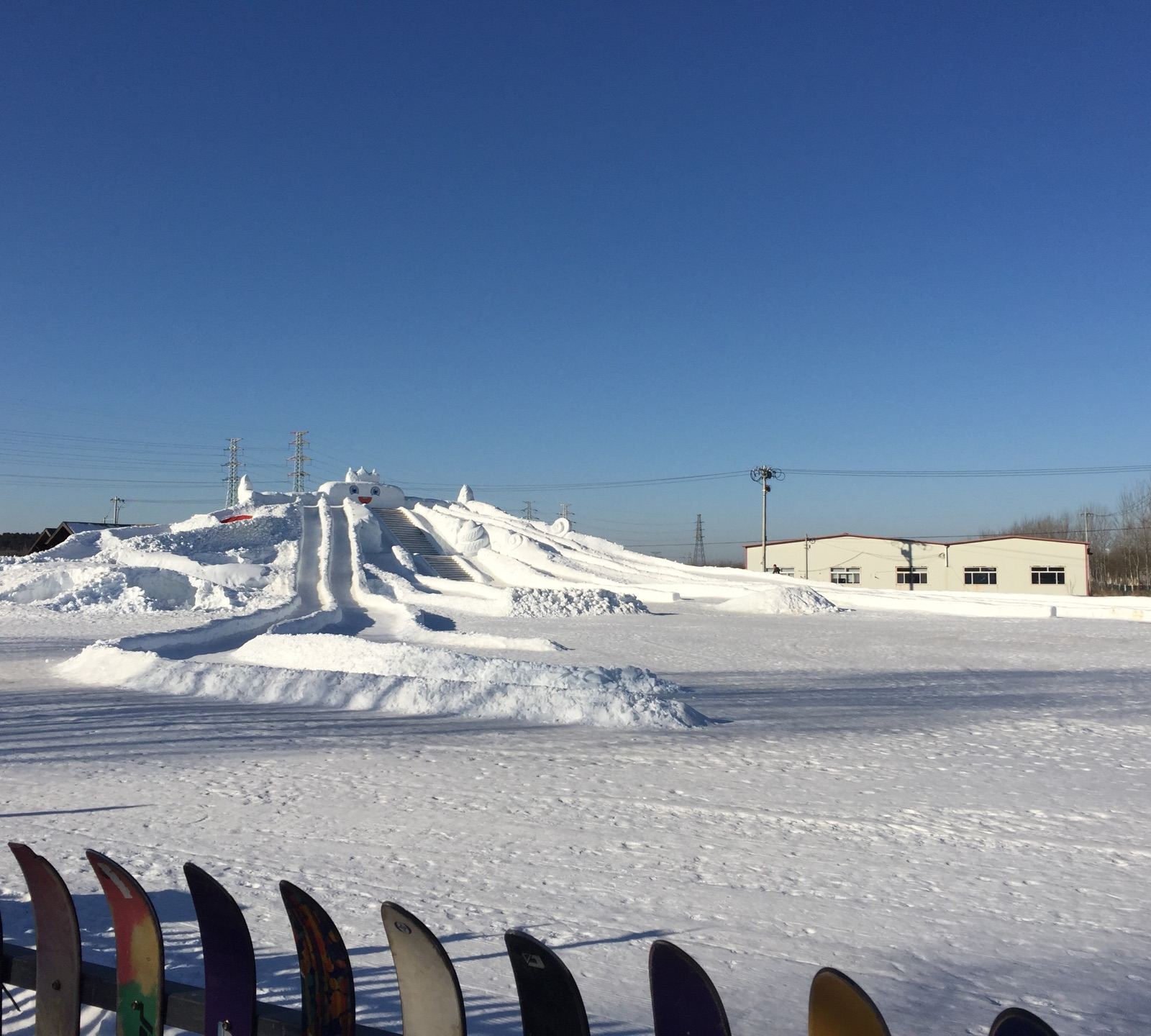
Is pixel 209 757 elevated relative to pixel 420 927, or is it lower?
lower

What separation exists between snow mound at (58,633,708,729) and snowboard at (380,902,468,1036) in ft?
19.1

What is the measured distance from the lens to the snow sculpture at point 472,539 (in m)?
36.5

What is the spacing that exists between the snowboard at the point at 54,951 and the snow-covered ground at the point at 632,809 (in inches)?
22.3

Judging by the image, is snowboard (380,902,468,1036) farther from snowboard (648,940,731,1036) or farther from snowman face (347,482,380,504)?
snowman face (347,482,380,504)

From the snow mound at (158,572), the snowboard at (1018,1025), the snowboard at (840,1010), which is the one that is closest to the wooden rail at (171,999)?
the snowboard at (840,1010)

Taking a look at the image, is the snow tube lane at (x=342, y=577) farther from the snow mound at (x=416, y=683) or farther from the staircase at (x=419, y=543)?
the snow mound at (x=416, y=683)

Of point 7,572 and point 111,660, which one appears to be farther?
point 7,572

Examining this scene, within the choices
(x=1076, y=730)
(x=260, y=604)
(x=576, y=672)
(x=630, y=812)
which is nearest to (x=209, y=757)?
(x=630, y=812)

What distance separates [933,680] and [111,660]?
31.8 ft

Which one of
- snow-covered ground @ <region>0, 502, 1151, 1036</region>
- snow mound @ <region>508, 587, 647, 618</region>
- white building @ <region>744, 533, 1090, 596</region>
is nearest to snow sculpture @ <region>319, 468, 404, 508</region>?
white building @ <region>744, 533, 1090, 596</region>

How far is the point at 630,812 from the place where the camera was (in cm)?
493

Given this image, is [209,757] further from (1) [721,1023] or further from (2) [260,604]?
(2) [260,604]

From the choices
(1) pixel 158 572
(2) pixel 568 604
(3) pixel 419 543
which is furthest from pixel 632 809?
(3) pixel 419 543

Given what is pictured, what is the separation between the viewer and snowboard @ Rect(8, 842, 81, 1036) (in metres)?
2.14
